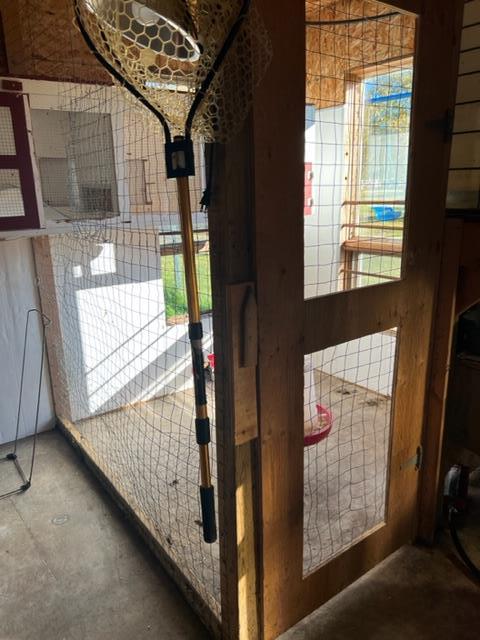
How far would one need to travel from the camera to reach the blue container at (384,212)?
2868 millimetres

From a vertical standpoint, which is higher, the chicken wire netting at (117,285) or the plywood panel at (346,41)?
the plywood panel at (346,41)

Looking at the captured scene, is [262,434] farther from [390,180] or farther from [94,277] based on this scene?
[94,277]

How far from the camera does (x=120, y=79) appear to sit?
103cm

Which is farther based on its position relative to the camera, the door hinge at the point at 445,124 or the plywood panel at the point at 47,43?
the plywood panel at the point at 47,43

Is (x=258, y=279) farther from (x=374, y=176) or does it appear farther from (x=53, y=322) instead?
(x=374, y=176)

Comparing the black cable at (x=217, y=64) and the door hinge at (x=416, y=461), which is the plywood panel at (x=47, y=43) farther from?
the door hinge at (x=416, y=461)

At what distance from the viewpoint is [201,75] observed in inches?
41.9

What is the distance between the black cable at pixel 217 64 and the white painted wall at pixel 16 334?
7.43ft

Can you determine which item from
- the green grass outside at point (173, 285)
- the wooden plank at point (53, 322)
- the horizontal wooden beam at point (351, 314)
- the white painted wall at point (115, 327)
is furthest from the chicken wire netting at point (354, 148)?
the wooden plank at point (53, 322)

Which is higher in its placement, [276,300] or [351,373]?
[276,300]

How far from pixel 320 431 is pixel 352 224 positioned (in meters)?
2.10

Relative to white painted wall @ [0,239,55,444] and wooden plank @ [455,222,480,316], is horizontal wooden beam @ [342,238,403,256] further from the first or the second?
white painted wall @ [0,239,55,444]

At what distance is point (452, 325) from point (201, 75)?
1.41 m

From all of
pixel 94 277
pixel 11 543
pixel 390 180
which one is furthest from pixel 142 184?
pixel 11 543
